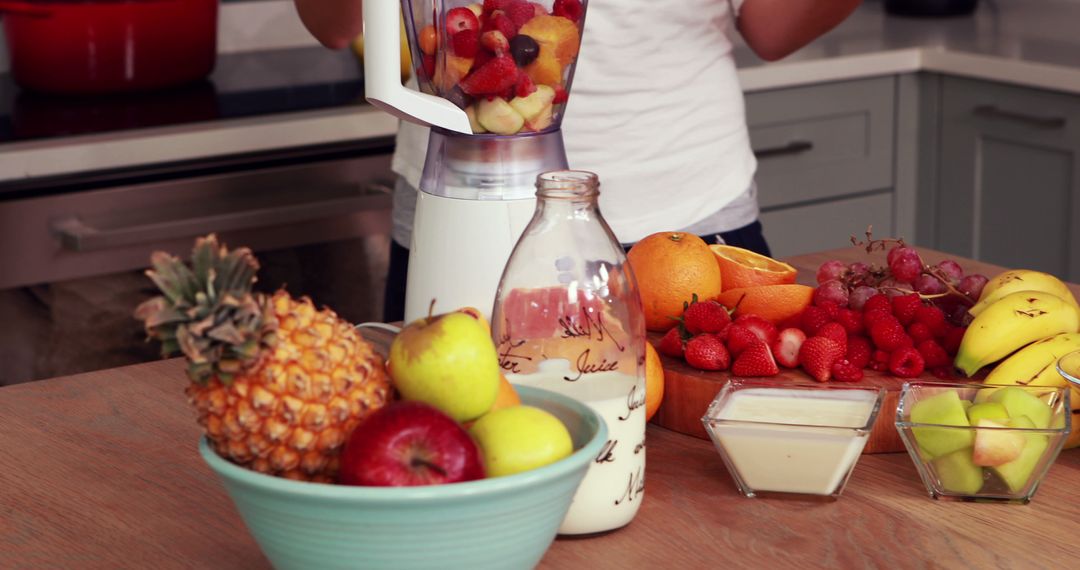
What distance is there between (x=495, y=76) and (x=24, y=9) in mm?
1322

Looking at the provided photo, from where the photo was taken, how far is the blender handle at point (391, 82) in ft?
3.02

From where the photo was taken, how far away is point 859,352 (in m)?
0.98

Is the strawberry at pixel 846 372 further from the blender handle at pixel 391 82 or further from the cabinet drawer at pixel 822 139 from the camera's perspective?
the cabinet drawer at pixel 822 139

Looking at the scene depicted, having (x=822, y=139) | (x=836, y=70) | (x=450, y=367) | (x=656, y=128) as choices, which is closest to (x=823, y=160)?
(x=822, y=139)

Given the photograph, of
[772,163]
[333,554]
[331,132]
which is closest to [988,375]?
[333,554]

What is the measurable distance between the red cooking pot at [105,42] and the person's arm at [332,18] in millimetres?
613

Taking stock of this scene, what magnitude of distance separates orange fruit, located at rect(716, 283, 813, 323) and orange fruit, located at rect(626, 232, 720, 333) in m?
0.03

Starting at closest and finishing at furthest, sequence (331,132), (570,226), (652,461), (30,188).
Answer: (570,226) < (652,461) < (30,188) < (331,132)

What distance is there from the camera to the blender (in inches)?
36.5

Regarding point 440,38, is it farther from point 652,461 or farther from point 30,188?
point 30,188

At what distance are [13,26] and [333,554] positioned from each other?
5.61 feet

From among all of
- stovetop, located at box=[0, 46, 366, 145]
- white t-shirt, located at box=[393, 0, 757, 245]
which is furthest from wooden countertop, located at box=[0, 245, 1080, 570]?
stovetop, located at box=[0, 46, 366, 145]

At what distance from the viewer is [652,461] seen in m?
0.91

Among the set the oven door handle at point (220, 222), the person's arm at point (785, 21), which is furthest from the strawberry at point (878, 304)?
the oven door handle at point (220, 222)
